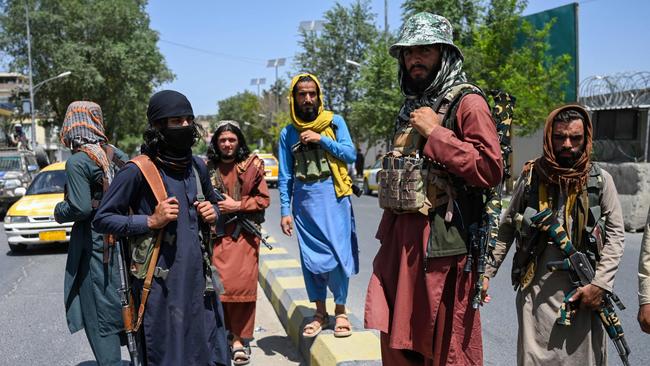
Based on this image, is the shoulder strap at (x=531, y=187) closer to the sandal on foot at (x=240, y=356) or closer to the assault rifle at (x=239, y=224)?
the assault rifle at (x=239, y=224)

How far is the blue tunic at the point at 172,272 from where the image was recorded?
9.96 ft

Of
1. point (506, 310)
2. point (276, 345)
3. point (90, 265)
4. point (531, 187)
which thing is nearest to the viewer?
point (531, 187)

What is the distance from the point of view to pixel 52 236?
10500 millimetres

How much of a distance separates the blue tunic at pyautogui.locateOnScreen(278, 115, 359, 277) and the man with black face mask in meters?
1.68

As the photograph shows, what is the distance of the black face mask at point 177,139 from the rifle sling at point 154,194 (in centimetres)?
13

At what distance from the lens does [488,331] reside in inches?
217

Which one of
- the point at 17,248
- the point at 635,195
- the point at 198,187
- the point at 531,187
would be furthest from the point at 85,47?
the point at 531,187

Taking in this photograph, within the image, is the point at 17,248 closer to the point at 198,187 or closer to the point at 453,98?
the point at 198,187

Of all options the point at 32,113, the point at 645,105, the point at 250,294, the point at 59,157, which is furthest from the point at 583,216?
the point at 59,157

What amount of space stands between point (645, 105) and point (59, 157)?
173 feet

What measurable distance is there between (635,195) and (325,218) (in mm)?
9719

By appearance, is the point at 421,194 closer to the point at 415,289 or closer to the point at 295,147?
the point at 415,289

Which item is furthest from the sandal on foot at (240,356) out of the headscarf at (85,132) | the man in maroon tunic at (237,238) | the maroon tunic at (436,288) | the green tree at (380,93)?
the green tree at (380,93)

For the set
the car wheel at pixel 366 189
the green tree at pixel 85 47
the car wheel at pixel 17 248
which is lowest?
the car wheel at pixel 366 189
